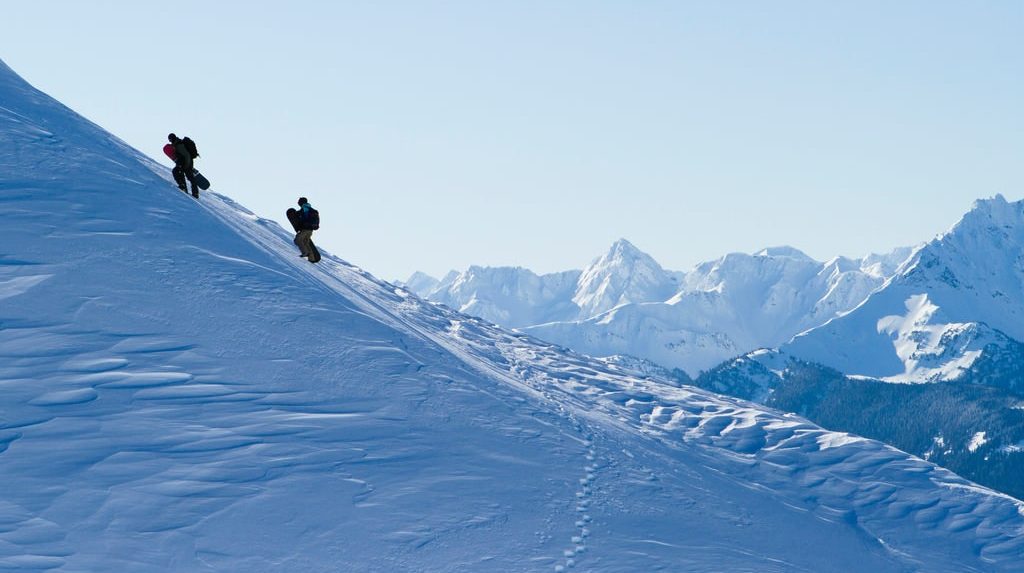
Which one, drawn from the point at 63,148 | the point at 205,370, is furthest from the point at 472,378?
A: the point at 63,148

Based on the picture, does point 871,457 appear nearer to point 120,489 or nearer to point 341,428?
point 341,428

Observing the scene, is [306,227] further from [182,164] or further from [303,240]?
[182,164]

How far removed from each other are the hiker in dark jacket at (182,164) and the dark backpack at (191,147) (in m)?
0.03

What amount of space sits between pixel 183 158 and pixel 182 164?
1.49 ft

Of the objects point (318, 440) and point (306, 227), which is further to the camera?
point (306, 227)

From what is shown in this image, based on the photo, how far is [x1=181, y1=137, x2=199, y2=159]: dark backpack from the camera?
1500 inches

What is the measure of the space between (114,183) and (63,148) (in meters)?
2.45

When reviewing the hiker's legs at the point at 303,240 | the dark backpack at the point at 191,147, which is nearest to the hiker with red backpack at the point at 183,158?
the dark backpack at the point at 191,147

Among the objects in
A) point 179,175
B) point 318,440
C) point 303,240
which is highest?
point 179,175

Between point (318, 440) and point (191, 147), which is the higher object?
point (191, 147)

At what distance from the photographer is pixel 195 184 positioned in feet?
132

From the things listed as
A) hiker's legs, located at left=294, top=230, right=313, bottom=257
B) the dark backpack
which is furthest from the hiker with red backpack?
hiker's legs, located at left=294, top=230, right=313, bottom=257

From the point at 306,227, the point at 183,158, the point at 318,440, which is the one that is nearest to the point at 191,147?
the point at 183,158

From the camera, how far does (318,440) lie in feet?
84.8
